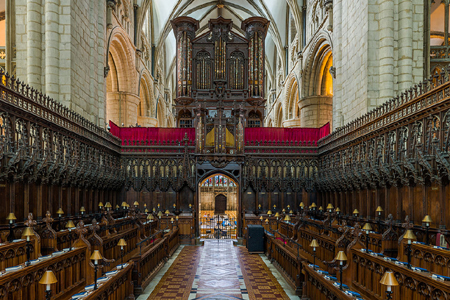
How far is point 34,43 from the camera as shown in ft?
43.6

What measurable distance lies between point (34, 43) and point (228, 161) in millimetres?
9498

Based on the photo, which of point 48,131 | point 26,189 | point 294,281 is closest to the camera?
point 294,281

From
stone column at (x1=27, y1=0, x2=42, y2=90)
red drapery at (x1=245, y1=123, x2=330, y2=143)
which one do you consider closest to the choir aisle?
red drapery at (x1=245, y1=123, x2=330, y2=143)


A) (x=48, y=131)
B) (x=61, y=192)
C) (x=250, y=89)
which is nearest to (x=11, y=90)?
(x=48, y=131)

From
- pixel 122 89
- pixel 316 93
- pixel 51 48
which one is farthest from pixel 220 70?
pixel 51 48

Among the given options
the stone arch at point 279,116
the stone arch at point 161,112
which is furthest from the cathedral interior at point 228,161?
the stone arch at point 161,112

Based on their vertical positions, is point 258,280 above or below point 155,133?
below

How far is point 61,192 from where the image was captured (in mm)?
11797

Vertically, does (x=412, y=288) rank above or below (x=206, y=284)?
above

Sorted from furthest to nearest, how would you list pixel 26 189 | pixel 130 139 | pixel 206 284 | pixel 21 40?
pixel 130 139 < pixel 21 40 < pixel 26 189 < pixel 206 284

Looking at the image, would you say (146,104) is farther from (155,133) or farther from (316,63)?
(316,63)

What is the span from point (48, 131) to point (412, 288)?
9.61m

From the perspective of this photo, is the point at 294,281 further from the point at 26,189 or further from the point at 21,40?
the point at 21,40

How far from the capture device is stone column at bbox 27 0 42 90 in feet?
43.3
